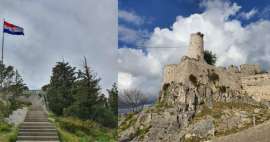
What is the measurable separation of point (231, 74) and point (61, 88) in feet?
40.9

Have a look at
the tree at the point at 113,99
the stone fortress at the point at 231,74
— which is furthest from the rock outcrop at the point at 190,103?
the tree at the point at 113,99

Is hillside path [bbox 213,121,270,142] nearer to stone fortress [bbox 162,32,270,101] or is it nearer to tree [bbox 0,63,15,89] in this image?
tree [bbox 0,63,15,89]

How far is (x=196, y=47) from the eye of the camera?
62.9 ft

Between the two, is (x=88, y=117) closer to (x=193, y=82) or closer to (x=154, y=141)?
(x=154, y=141)

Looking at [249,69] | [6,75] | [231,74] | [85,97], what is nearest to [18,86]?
[6,75]

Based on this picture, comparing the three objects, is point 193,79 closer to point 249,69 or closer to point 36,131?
point 249,69

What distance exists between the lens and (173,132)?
17.6m

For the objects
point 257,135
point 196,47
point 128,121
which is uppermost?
point 196,47

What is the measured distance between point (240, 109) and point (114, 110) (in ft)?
35.6

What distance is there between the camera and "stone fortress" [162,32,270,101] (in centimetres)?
1838

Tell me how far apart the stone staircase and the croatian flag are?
1538 mm

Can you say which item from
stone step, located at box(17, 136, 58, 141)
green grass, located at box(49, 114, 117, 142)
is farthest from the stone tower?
stone step, located at box(17, 136, 58, 141)

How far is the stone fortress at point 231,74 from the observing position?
18.4 m

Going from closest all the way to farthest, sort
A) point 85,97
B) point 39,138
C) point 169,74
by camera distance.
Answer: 1. point 39,138
2. point 85,97
3. point 169,74
